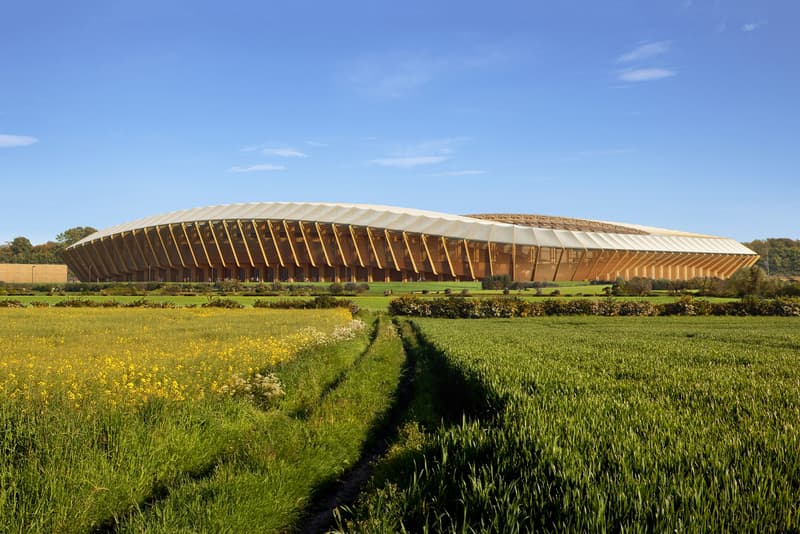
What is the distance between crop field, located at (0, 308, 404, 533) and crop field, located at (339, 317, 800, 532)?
1086mm

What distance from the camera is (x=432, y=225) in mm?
73125

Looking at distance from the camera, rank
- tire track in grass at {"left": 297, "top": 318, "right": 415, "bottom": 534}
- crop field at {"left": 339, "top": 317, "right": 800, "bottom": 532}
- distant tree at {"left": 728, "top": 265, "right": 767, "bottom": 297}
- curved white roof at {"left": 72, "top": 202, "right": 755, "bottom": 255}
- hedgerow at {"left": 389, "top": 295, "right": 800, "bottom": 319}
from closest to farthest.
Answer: crop field at {"left": 339, "top": 317, "right": 800, "bottom": 532}
tire track in grass at {"left": 297, "top": 318, "right": 415, "bottom": 534}
hedgerow at {"left": 389, "top": 295, "right": 800, "bottom": 319}
distant tree at {"left": 728, "top": 265, "right": 767, "bottom": 297}
curved white roof at {"left": 72, "top": 202, "right": 755, "bottom": 255}

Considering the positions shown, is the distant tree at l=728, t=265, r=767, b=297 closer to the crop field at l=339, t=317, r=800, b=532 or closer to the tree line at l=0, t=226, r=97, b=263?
the crop field at l=339, t=317, r=800, b=532

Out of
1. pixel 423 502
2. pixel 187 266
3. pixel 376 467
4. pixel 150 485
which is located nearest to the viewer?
pixel 423 502

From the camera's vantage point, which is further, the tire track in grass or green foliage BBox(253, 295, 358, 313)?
green foliage BBox(253, 295, 358, 313)

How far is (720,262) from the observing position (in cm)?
9350

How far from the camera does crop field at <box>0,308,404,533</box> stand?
6.32 m

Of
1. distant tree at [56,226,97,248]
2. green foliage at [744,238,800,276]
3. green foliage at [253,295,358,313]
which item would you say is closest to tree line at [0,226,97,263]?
distant tree at [56,226,97,248]

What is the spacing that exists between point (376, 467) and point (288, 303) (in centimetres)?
3447

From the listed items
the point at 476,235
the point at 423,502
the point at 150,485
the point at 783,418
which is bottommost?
the point at 150,485

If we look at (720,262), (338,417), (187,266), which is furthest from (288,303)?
(720,262)

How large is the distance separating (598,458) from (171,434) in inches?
218

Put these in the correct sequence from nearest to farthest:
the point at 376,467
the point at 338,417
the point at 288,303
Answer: the point at 376,467 < the point at 338,417 < the point at 288,303

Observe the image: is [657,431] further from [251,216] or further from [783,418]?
[251,216]
